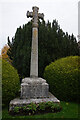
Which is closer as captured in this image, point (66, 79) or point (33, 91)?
point (33, 91)

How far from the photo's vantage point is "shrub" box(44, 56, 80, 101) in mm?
6043

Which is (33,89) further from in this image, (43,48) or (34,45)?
(43,48)

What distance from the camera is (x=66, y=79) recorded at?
618 cm

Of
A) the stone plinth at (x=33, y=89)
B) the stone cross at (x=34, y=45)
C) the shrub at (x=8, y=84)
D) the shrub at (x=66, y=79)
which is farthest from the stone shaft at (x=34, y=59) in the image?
the shrub at (x=66, y=79)

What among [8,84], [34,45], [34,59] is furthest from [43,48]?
[8,84]

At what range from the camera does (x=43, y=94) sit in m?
5.26

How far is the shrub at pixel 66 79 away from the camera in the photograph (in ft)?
19.8

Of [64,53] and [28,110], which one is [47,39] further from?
[28,110]

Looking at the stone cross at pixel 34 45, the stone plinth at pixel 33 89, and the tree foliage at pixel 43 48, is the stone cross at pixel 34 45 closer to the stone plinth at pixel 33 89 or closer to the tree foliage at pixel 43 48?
the stone plinth at pixel 33 89

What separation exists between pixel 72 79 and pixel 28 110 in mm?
2936

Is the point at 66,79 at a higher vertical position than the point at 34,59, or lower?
lower

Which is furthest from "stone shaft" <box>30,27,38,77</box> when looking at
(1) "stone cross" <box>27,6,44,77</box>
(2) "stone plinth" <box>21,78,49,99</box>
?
(2) "stone plinth" <box>21,78,49,99</box>

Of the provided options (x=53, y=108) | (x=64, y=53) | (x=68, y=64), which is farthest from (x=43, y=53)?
(x=53, y=108)

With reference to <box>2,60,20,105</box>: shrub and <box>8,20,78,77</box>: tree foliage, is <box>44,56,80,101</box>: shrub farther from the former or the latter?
<box>8,20,78,77</box>: tree foliage
